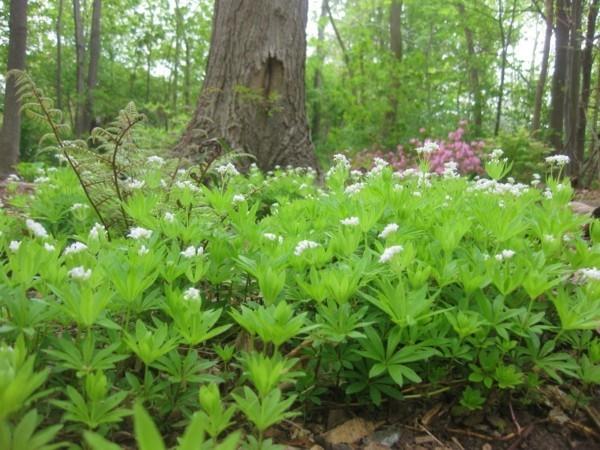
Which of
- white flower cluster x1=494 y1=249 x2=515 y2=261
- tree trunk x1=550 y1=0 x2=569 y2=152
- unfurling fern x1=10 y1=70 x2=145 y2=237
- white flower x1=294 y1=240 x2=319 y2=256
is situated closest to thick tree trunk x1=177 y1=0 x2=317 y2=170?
unfurling fern x1=10 y1=70 x2=145 y2=237

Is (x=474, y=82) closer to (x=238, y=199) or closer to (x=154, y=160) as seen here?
(x=154, y=160)

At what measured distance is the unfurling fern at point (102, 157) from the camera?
2.73 metres

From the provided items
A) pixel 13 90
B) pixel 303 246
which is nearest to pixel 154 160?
pixel 303 246

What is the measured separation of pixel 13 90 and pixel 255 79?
5162 millimetres

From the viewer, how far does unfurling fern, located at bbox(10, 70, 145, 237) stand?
2.73m

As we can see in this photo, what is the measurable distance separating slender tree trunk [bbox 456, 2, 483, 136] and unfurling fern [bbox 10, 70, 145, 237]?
15543mm

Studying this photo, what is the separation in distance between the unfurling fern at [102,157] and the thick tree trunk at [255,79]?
10.5 feet

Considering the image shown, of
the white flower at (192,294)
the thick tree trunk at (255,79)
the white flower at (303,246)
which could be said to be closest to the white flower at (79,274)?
the white flower at (192,294)

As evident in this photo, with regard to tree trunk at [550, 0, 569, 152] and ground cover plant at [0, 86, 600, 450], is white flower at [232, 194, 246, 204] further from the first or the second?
tree trunk at [550, 0, 569, 152]

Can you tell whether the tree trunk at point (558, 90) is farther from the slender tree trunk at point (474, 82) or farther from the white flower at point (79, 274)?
the white flower at point (79, 274)

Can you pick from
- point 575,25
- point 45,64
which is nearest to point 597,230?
point 575,25

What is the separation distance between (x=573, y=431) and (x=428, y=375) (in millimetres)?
636

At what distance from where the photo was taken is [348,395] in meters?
1.82

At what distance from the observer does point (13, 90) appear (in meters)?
8.52
